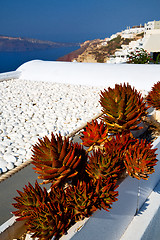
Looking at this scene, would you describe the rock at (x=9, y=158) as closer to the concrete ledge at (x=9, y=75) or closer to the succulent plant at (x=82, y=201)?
the succulent plant at (x=82, y=201)

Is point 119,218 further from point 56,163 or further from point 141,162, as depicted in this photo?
point 56,163

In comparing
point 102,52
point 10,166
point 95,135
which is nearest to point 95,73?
point 10,166

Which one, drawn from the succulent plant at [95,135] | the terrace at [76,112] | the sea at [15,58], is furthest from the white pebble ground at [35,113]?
the sea at [15,58]

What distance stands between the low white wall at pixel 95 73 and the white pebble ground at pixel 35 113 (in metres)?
0.45

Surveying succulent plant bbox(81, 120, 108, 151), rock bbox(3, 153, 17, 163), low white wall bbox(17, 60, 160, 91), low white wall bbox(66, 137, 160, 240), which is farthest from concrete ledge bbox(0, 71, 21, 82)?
low white wall bbox(66, 137, 160, 240)

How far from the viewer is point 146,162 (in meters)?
1.29

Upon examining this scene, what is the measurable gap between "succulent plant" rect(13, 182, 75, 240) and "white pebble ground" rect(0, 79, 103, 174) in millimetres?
891

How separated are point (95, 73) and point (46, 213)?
16.4 feet

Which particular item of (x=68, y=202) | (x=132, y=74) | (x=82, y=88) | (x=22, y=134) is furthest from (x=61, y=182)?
(x=132, y=74)

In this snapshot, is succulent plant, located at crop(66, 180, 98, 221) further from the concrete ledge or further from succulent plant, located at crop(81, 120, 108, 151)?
the concrete ledge

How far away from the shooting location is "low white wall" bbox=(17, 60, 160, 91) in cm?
519

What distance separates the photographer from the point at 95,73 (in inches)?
228

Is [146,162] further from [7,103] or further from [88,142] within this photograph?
[7,103]

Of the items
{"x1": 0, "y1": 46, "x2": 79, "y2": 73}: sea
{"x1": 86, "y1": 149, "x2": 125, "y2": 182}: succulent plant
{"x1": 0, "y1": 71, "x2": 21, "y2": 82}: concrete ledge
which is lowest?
{"x1": 86, "y1": 149, "x2": 125, "y2": 182}: succulent plant
